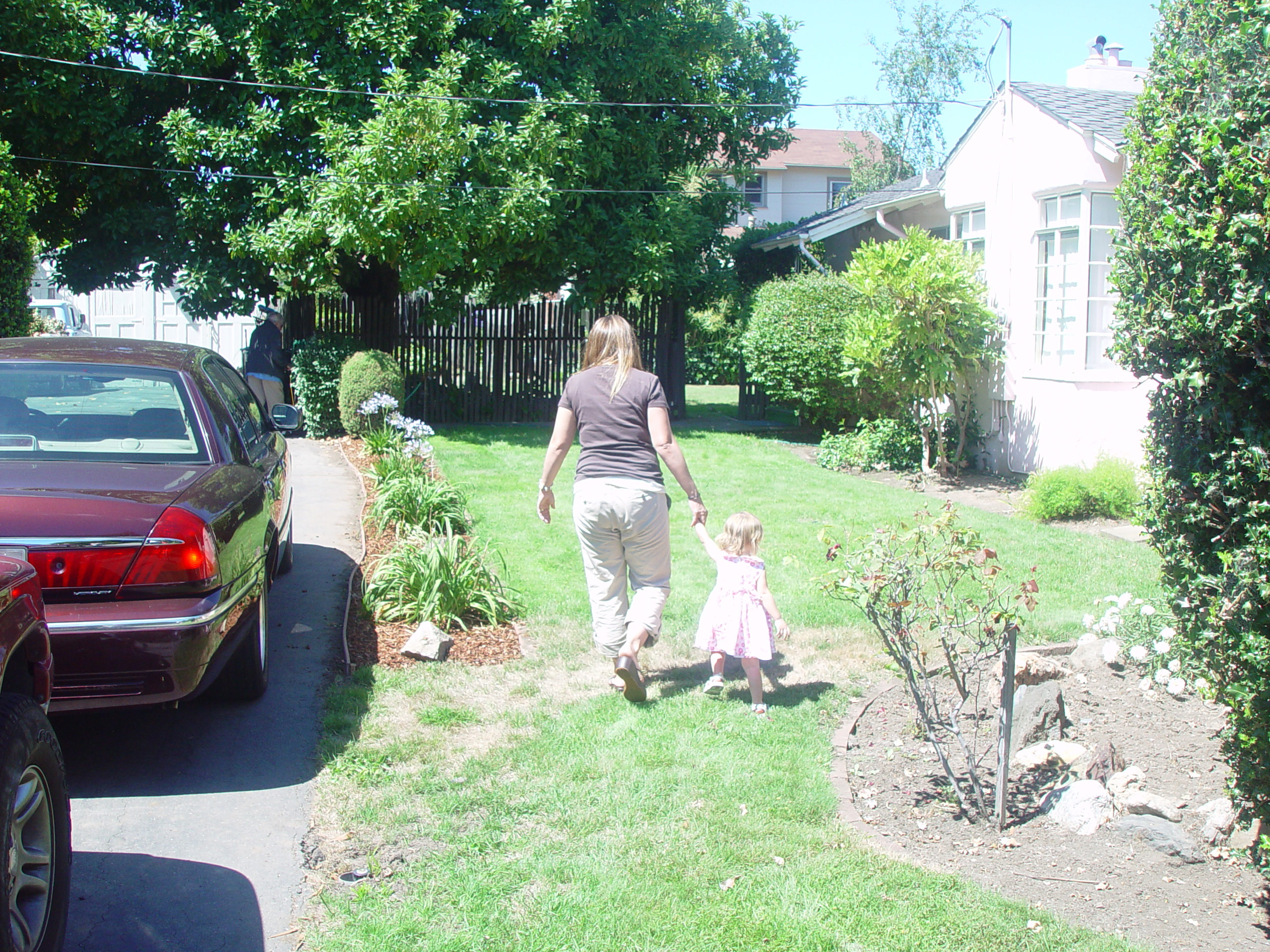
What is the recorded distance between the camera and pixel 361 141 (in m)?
13.9

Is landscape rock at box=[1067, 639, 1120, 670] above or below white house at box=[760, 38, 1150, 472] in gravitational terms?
below

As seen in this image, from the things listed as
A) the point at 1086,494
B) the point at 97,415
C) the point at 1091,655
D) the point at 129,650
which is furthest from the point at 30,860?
the point at 1086,494

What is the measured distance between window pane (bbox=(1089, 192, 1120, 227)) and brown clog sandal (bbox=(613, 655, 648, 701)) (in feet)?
27.5

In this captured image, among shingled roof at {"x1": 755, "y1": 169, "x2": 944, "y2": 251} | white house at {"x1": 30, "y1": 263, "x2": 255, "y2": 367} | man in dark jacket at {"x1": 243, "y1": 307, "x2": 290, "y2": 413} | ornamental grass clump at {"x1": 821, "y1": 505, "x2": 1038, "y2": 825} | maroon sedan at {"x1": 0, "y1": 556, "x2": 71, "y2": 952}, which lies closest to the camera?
maroon sedan at {"x1": 0, "y1": 556, "x2": 71, "y2": 952}

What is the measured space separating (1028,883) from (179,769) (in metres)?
3.25

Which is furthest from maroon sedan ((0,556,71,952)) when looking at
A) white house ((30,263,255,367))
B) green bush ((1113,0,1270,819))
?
white house ((30,263,255,367))

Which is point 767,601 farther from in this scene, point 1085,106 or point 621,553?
point 1085,106

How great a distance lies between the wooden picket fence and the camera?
16609 millimetres

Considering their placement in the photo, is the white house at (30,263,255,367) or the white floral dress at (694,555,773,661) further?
the white house at (30,263,255,367)

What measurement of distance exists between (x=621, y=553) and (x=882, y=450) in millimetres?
8508

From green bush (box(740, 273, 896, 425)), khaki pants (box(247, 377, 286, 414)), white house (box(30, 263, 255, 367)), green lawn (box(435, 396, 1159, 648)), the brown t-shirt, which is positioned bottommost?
green lawn (box(435, 396, 1159, 648))

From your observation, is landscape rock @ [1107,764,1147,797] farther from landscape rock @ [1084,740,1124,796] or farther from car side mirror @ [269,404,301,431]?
car side mirror @ [269,404,301,431]

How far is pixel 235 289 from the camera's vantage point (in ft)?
50.4

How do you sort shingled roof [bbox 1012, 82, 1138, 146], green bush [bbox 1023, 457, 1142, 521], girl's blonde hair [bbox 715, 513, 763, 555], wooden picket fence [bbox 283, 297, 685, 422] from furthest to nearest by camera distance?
wooden picket fence [bbox 283, 297, 685, 422]
shingled roof [bbox 1012, 82, 1138, 146]
green bush [bbox 1023, 457, 1142, 521]
girl's blonde hair [bbox 715, 513, 763, 555]
